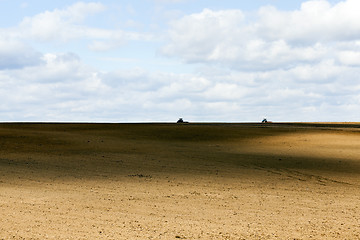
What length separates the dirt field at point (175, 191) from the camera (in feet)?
26.2

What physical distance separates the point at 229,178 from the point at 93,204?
249 inches

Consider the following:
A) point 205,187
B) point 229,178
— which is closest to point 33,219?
point 205,187

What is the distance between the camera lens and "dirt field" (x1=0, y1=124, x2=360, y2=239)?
8.00m

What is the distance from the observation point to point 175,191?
40.9 ft

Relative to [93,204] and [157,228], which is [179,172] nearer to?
[93,204]

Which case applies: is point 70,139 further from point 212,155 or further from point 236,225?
point 236,225

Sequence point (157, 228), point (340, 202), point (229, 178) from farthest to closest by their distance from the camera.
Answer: point (229, 178), point (340, 202), point (157, 228)

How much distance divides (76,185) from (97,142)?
48.4ft

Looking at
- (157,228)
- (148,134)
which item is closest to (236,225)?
(157,228)

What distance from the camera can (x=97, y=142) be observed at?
27953mm

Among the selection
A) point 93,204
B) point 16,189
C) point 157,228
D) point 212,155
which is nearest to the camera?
point 157,228

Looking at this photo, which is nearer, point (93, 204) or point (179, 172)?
point (93, 204)

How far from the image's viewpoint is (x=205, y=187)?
1337 centimetres

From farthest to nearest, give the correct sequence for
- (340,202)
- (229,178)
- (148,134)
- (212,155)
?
(148,134), (212,155), (229,178), (340,202)
